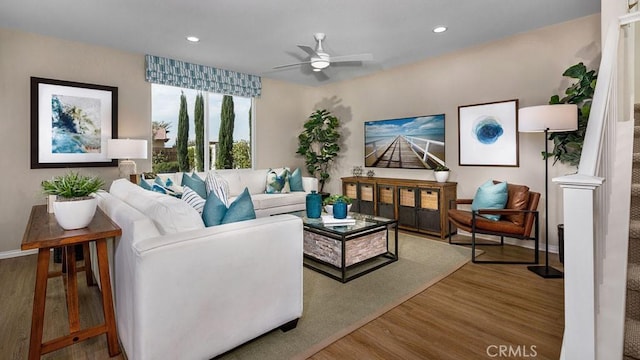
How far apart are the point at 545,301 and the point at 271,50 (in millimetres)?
4148

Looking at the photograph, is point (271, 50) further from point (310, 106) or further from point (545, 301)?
point (545, 301)

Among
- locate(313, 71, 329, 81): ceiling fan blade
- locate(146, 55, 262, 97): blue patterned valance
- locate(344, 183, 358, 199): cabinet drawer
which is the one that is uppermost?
locate(313, 71, 329, 81): ceiling fan blade

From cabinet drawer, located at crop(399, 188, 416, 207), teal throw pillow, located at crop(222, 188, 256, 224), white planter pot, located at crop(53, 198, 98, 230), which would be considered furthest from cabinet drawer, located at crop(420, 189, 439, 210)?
white planter pot, located at crop(53, 198, 98, 230)

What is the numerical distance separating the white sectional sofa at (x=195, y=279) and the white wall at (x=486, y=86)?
10.9ft

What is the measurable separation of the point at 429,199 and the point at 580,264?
337 cm

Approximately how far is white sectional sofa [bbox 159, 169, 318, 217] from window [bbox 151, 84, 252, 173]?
1.10ft

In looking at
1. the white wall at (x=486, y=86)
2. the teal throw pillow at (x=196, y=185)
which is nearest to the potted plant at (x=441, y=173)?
the white wall at (x=486, y=86)

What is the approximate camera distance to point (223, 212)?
203cm

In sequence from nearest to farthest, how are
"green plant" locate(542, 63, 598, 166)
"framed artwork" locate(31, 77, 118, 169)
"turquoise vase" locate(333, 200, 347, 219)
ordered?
"green plant" locate(542, 63, 598, 166) → "turquoise vase" locate(333, 200, 347, 219) → "framed artwork" locate(31, 77, 118, 169)

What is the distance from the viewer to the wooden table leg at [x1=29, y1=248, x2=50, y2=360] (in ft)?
5.29

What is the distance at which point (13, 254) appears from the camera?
12.3ft

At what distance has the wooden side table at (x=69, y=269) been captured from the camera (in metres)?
1.61

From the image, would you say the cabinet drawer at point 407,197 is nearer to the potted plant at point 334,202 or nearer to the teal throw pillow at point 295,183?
the potted plant at point 334,202

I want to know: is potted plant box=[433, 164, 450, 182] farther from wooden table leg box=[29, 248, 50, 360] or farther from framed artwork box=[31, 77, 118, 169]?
framed artwork box=[31, 77, 118, 169]
